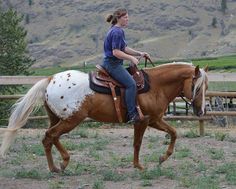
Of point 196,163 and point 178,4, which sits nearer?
point 196,163

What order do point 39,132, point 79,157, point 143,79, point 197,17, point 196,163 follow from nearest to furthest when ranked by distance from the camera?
point 143,79
point 196,163
point 79,157
point 39,132
point 197,17

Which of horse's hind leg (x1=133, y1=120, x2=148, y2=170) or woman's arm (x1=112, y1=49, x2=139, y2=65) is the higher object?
woman's arm (x1=112, y1=49, x2=139, y2=65)

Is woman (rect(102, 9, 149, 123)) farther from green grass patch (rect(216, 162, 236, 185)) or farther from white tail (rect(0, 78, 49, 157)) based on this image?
green grass patch (rect(216, 162, 236, 185))

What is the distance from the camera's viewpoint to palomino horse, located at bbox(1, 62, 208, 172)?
299 inches

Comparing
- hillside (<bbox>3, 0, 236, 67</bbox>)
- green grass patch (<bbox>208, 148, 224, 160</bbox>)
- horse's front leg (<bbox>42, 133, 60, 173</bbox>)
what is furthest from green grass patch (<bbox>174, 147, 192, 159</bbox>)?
hillside (<bbox>3, 0, 236, 67</bbox>)

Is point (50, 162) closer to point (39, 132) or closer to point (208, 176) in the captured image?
point (208, 176)

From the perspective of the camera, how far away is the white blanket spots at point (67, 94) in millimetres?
7582

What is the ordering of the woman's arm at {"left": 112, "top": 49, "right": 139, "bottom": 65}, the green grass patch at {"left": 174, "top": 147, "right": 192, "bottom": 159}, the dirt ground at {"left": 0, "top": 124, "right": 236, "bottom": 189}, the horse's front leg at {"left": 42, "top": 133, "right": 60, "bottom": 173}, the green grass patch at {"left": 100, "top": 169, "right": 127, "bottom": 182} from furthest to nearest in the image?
1. the green grass patch at {"left": 174, "top": 147, "right": 192, "bottom": 159}
2. the horse's front leg at {"left": 42, "top": 133, "right": 60, "bottom": 173}
3. the woman's arm at {"left": 112, "top": 49, "right": 139, "bottom": 65}
4. the green grass patch at {"left": 100, "top": 169, "right": 127, "bottom": 182}
5. the dirt ground at {"left": 0, "top": 124, "right": 236, "bottom": 189}

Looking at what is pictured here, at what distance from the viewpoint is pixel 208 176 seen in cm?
723

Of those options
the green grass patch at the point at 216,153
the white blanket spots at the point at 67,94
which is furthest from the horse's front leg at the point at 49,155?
the green grass patch at the point at 216,153

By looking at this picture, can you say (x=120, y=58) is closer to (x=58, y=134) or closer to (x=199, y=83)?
(x=199, y=83)

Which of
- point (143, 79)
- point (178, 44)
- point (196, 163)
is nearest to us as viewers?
point (143, 79)

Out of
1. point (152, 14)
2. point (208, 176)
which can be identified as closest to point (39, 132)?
point (208, 176)

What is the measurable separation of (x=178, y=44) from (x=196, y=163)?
97.7 m
